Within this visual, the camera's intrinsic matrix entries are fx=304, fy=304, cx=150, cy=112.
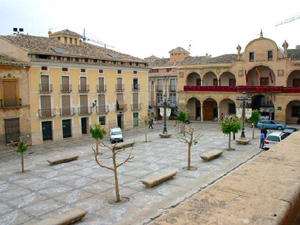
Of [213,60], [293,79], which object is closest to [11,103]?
[213,60]

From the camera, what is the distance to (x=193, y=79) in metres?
45.2

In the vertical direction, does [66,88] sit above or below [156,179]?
above

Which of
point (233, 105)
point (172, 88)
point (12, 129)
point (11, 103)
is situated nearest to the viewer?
point (11, 103)

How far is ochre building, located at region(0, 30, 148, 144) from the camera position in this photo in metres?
29.0

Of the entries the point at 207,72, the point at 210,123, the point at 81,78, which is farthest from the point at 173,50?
the point at 81,78

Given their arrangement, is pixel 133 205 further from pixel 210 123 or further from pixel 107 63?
pixel 210 123

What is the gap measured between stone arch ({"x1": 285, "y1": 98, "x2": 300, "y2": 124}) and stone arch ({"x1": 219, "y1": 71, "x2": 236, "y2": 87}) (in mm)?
7818

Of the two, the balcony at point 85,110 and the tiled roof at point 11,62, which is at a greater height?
the tiled roof at point 11,62

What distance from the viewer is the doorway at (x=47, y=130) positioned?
29.9 meters

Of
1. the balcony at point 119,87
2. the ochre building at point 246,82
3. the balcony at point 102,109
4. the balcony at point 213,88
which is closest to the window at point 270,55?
the ochre building at point 246,82

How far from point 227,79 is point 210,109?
4898 mm

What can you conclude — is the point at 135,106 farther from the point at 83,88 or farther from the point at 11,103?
the point at 11,103

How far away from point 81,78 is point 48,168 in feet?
51.1

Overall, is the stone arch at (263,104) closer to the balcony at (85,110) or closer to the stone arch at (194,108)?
the stone arch at (194,108)
